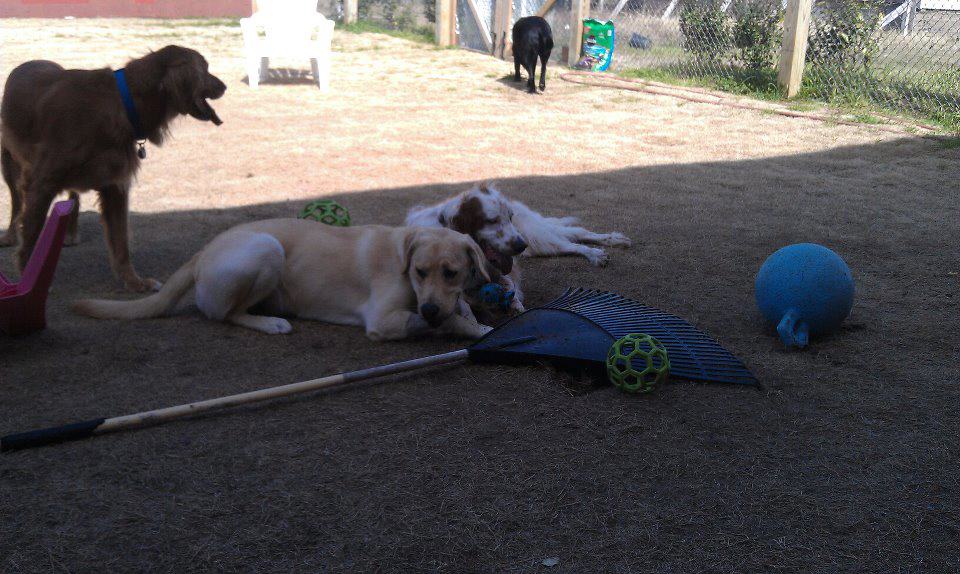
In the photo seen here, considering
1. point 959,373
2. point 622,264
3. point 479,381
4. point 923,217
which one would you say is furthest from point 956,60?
point 479,381

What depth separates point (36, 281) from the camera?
351 cm

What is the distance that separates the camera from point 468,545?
2299 millimetres

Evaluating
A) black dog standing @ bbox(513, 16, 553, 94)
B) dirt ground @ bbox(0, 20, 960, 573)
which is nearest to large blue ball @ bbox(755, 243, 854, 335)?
dirt ground @ bbox(0, 20, 960, 573)

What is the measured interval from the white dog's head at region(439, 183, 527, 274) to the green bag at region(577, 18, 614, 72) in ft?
33.7

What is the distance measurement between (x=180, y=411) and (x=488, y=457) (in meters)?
1.13

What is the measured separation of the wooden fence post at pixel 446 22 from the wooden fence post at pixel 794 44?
7.46 meters

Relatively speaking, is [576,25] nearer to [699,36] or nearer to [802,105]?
[699,36]

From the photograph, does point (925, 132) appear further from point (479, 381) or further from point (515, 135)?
point (479, 381)

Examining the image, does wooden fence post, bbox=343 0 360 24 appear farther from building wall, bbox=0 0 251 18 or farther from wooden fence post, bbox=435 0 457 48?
wooden fence post, bbox=435 0 457 48

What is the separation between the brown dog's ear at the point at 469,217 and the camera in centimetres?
463

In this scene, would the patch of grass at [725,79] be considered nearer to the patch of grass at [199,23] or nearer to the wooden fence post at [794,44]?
the wooden fence post at [794,44]

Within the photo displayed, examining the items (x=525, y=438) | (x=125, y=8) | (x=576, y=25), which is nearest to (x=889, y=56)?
(x=576, y=25)

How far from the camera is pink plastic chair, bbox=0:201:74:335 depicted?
137 inches

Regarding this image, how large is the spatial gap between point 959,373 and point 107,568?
3.40 metres
